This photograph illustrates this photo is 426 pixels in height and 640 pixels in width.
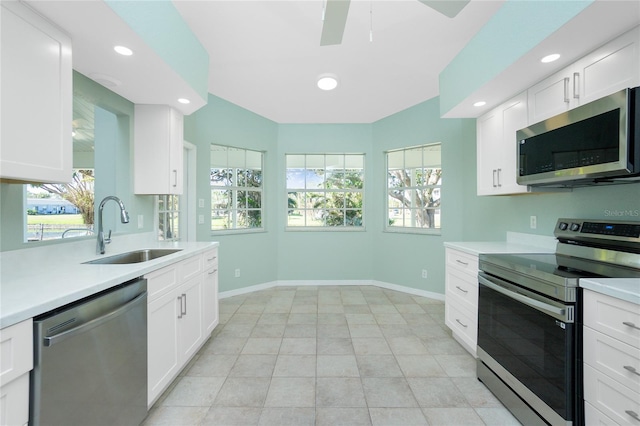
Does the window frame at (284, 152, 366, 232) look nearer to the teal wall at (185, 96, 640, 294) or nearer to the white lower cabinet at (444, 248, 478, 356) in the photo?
the teal wall at (185, 96, 640, 294)

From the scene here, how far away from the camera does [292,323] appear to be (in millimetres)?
3023

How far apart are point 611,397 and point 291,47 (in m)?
3.11

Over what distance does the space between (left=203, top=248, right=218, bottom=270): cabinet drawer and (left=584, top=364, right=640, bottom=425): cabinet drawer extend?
258 cm

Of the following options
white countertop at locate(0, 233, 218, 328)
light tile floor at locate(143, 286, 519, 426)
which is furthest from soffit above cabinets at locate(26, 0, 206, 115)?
light tile floor at locate(143, 286, 519, 426)

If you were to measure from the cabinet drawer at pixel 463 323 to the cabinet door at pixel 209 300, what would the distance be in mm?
2272

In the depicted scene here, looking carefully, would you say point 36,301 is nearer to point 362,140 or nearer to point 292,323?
point 292,323

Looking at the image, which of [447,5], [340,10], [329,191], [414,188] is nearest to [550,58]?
[447,5]

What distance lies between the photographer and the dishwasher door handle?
1008 mm

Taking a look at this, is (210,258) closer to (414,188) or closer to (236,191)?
(236,191)

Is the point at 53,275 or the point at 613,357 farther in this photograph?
the point at 53,275

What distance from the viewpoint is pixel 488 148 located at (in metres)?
2.58

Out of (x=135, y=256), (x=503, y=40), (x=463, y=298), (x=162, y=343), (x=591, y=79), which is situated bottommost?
(x=162, y=343)

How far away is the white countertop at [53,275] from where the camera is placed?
977 millimetres

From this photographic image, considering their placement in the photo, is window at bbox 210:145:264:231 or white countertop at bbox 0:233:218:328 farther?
window at bbox 210:145:264:231
